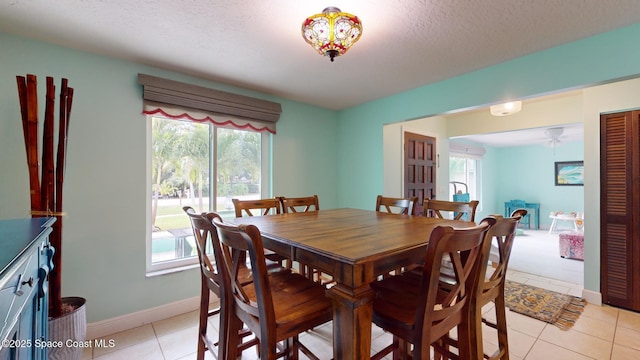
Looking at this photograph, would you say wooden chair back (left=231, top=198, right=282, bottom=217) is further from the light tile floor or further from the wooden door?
the wooden door

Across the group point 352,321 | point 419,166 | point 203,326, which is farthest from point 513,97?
point 203,326

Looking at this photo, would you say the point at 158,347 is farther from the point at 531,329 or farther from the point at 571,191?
the point at 571,191

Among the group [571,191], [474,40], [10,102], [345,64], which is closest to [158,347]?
[10,102]

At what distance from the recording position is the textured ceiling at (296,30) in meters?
1.55

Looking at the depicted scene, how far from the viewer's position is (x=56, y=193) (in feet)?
5.58

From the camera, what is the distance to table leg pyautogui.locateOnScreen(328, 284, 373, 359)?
39.3 inches

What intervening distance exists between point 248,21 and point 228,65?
743 mm

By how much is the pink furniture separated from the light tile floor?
2.07 meters

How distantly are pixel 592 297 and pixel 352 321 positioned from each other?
10.1 feet

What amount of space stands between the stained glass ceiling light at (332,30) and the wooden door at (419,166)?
252 cm

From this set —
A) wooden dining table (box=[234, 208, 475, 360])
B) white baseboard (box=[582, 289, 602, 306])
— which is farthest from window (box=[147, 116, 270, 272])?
white baseboard (box=[582, 289, 602, 306])

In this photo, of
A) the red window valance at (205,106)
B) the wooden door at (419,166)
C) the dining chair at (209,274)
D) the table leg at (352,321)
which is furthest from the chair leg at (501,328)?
the red window valance at (205,106)

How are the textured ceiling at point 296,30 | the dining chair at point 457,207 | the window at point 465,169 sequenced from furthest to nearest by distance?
the window at point 465,169
the dining chair at point 457,207
the textured ceiling at point 296,30

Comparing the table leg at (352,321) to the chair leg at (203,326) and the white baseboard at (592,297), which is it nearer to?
the chair leg at (203,326)
